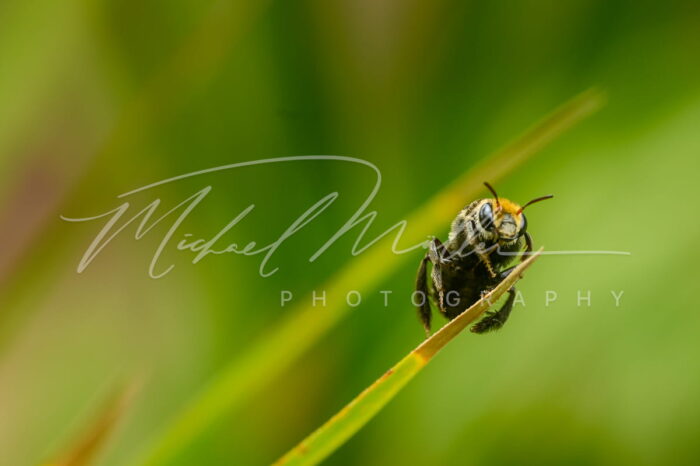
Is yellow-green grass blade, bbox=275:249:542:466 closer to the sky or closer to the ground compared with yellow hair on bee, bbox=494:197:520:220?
closer to the ground

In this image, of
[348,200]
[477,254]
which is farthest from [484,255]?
[348,200]

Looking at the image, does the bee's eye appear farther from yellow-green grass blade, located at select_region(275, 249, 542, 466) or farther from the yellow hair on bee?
yellow-green grass blade, located at select_region(275, 249, 542, 466)

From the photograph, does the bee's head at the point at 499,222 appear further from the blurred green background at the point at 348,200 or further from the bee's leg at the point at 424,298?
the blurred green background at the point at 348,200

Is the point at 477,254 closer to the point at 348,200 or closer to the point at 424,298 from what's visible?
the point at 424,298

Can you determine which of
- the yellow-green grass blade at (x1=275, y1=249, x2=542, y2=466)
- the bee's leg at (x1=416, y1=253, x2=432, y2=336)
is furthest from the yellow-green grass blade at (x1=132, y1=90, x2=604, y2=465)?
the yellow-green grass blade at (x1=275, y1=249, x2=542, y2=466)

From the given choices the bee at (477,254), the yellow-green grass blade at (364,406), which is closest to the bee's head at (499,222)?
the bee at (477,254)

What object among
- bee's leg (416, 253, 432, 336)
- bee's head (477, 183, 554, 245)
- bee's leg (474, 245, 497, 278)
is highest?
bee's head (477, 183, 554, 245)
